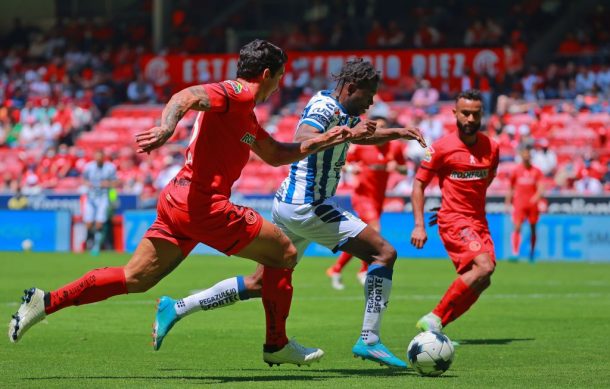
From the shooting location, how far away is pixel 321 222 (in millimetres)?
9461

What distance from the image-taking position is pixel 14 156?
37531 mm

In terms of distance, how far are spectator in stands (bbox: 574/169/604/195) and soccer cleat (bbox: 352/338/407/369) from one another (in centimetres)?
1839

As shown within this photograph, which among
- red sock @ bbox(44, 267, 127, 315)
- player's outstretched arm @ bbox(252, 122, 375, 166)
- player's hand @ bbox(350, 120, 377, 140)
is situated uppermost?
player's hand @ bbox(350, 120, 377, 140)

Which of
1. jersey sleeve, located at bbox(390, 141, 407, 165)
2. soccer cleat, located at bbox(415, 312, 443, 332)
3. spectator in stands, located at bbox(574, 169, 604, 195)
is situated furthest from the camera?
spectator in stands, located at bbox(574, 169, 604, 195)

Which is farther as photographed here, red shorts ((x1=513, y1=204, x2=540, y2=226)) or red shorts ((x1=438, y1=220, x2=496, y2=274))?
red shorts ((x1=513, y1=204, x2=540, y2=226))

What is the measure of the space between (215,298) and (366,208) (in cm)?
965

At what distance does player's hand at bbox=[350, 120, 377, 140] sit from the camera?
853 cm

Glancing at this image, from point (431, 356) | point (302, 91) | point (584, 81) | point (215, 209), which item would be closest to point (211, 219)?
point (215, 209)

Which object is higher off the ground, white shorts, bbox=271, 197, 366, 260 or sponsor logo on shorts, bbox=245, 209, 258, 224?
sponsor logo on shorts, bbox=245, 209, 258, 224

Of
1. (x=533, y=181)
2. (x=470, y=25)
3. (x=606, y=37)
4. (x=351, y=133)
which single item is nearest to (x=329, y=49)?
(x=470, y=25)

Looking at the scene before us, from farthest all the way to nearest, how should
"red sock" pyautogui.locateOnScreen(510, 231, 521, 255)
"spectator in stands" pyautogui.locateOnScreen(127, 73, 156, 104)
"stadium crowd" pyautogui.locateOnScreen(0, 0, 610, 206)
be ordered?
"spectator in stands" pyautogui.locateOnScreen(127, 73, 156, 104) → "stadium crowd" pyautogui.locateOnScreen(0, 0, 610, 206) → "red sock" pyautogui.locateOnScreen(510, 231, 521, 255)

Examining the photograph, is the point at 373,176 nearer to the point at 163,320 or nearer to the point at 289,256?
the point at 163,320

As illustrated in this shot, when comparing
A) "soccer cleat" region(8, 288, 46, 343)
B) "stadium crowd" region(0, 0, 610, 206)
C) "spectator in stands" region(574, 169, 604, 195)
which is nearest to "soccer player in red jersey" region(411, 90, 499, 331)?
"soccer cleat" region(8, 288, 46, 343)

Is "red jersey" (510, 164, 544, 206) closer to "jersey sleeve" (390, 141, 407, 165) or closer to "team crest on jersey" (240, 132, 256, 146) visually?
"jersey sleeve" (390, 141, 407, 165)
